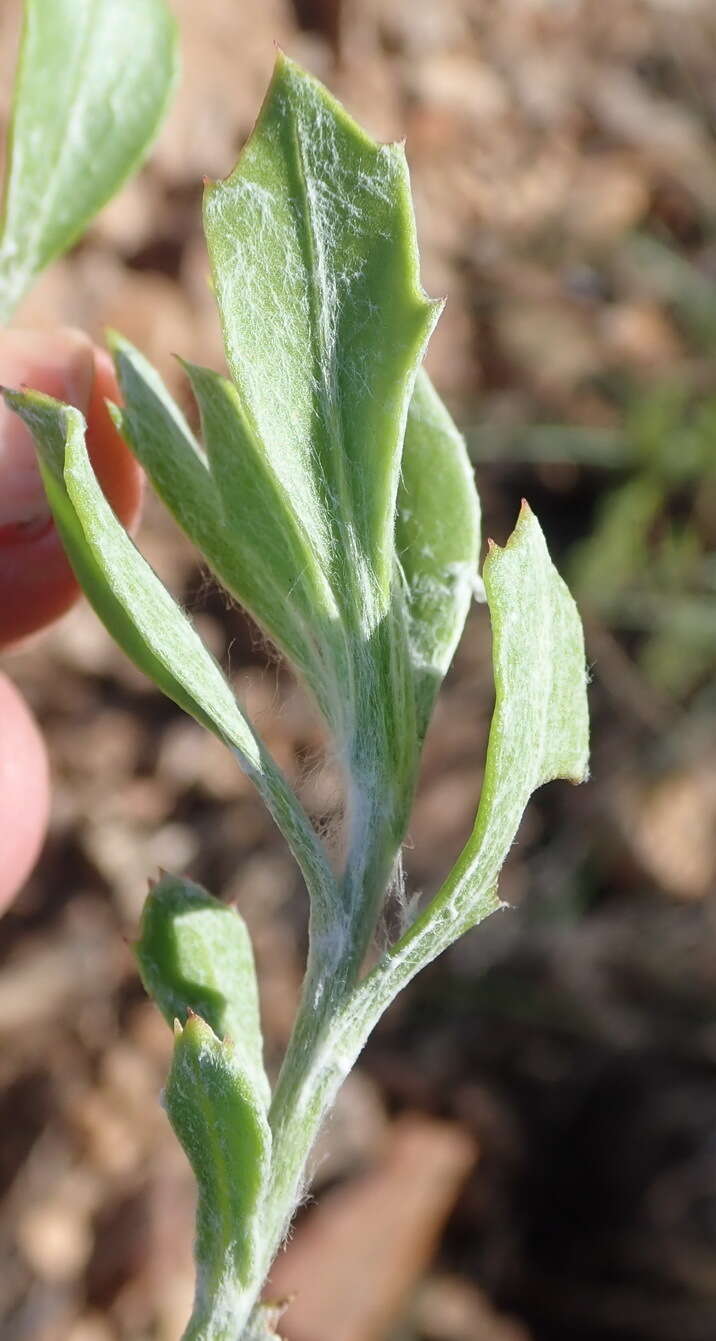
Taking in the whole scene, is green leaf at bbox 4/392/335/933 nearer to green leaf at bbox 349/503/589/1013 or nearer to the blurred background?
green leaf at bbox 349/503/589/1013

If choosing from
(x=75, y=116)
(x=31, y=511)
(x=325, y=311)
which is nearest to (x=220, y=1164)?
(x=325, y=311)

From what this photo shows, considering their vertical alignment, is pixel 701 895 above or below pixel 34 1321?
below

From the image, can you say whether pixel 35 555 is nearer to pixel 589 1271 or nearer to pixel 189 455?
pixel 189 455

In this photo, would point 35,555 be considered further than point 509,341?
No

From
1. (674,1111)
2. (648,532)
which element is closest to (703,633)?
(648,532)

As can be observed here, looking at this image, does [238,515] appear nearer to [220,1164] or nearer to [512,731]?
[512,731]

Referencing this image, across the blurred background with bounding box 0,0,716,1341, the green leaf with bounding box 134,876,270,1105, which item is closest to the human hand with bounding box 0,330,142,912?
the green leaf with bounding box 134,876,270,1105
